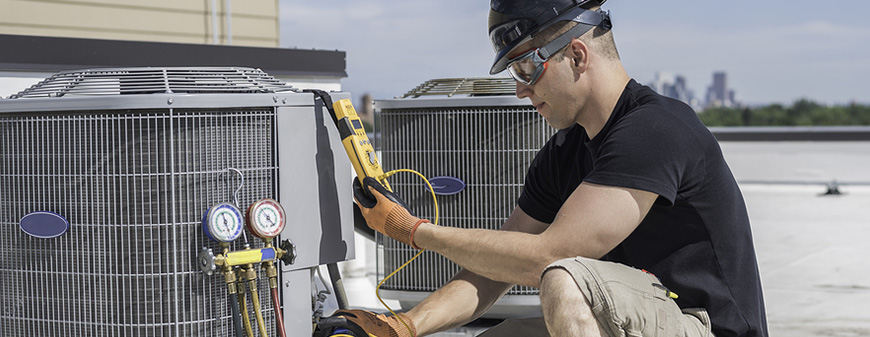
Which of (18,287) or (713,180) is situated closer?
(713,180)

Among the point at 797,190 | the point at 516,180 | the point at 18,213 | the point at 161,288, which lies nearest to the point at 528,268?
the point at 161,288

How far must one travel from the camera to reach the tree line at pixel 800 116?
42812 millimetres

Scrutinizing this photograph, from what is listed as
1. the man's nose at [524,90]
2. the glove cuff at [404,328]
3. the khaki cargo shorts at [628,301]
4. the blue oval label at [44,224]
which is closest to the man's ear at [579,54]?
the man's nose at [524,90]

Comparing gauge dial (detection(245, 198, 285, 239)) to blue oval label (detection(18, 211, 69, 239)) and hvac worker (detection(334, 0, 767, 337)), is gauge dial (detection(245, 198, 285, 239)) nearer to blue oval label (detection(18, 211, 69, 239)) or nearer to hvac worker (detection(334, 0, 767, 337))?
hvac worker (detection(334, 0, 767, 337))

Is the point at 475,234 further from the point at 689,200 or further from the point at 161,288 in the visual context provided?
the point at 161,288

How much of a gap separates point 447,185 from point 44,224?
2.14 metres

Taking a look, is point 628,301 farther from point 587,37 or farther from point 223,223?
point 223,223

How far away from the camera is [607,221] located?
7.32ft

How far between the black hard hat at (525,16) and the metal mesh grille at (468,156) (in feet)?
5.56

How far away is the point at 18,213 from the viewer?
8.16ft

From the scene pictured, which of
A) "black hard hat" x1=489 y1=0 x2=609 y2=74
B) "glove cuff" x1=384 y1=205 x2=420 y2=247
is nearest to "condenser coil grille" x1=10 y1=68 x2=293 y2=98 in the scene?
"glove cuff" x1=384 y1=205 x2=420 y2=247

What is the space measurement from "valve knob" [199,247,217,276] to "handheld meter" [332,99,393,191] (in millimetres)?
484

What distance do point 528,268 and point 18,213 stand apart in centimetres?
141

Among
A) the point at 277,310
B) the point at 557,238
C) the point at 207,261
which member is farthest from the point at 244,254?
the point at 557,238
